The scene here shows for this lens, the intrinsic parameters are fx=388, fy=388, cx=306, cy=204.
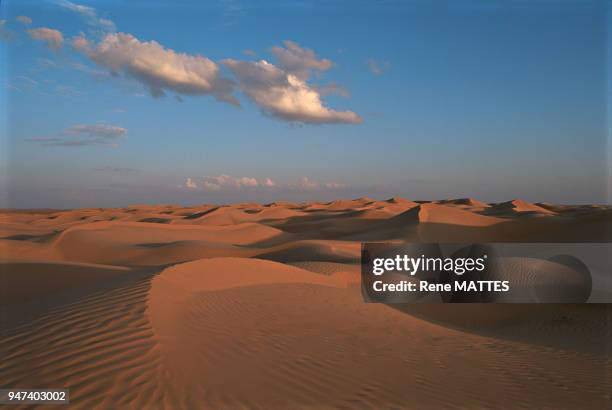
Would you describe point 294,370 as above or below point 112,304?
below

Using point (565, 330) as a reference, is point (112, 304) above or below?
above

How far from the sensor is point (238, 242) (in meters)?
26.7

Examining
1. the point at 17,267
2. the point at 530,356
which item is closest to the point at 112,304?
the point at 530,356

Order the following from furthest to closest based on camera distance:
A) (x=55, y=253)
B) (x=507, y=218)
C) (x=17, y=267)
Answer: (x=507, y=218) → (x=55, y=253) → (x=17, y=267)

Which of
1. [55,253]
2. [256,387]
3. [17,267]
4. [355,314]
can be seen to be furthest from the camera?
[55,253]

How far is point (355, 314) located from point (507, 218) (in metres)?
28.3

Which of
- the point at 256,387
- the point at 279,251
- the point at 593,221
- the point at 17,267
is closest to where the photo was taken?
the point at 256,387

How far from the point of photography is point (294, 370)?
4797mm

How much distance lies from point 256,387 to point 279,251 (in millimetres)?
16483

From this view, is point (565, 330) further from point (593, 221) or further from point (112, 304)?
point (593, 221)

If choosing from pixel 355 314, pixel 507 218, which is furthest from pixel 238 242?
A: pixel 507 218

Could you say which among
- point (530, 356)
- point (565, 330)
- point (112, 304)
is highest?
point (112, 304)

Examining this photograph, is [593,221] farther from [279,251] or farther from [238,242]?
[238,242]

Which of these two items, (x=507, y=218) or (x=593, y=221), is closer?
(x=593, y=221)
